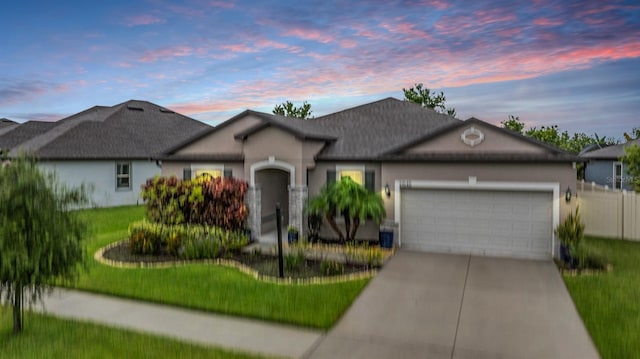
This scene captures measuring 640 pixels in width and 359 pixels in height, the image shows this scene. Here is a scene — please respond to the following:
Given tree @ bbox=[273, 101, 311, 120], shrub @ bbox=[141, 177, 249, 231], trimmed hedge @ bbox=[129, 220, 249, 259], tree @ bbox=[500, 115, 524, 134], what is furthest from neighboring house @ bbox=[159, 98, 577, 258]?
tree @ bbox=[273, 101, 311, 120]

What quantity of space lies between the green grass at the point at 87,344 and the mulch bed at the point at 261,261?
3.96 m

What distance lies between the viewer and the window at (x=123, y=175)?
956 inches

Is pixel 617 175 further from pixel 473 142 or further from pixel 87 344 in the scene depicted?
pixel 87 344

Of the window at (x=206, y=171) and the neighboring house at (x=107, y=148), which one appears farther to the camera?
the neighboring house at (x=107, y=148)

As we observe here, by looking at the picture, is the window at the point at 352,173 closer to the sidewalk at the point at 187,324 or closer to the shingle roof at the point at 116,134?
the sidewalk at the point at 187,324

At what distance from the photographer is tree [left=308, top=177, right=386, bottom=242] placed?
12.9 m

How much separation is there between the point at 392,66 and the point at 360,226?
35.9 ft

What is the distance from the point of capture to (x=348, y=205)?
12930mm

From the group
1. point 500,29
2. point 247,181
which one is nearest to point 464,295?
point 247,181

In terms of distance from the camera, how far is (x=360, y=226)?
14.4 m

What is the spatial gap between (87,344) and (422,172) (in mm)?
10149

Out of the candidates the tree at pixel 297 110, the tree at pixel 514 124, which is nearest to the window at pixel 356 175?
the tree at pixel 297 110

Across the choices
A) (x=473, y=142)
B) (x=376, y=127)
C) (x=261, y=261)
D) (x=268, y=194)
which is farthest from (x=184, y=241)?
(x=473, y=142)

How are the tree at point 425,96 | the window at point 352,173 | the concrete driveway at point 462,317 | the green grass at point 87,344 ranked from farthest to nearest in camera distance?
the tree at point 425,96
the window at point 352,173
the concrete driveway at point 462,317
the green grass at point 87,344
